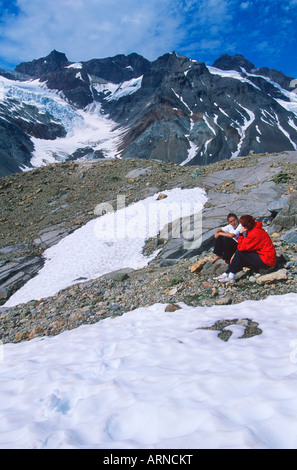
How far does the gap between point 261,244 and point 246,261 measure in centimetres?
61

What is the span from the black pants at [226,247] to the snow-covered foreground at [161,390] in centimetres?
223

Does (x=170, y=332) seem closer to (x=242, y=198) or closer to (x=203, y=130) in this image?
(x=242, y=198)

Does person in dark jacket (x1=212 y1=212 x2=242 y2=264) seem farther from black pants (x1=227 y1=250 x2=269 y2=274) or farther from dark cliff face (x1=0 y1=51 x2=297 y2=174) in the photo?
dark cliff face (x1=0 y1=51 x2=297 y2=174)

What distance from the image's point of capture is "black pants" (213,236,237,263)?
24.8 feet

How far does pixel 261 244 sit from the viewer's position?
6.65 meters

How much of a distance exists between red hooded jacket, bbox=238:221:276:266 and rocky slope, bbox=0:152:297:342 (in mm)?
474

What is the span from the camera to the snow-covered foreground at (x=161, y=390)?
2443mm

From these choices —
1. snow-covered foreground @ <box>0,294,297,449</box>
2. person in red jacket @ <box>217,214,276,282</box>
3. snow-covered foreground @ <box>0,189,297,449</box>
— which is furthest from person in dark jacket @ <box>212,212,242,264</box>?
snow-covered foreground @ <box>0,294,297,449</box>

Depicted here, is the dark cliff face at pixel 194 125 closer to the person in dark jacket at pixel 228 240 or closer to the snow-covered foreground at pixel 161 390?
the person in dark jacket at pixel 228 240

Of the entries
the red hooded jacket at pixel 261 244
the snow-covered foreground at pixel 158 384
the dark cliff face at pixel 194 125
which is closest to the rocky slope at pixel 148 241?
the red hooded jacket at pixel 261 244

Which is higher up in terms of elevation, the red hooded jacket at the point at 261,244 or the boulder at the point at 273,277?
the red hooded jacket at the point at 261,244

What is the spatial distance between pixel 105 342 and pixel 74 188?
1837cm

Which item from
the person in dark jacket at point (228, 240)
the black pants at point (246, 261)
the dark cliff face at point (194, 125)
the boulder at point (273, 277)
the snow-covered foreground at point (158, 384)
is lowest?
the snow-covered foreground at point (158, 384)
